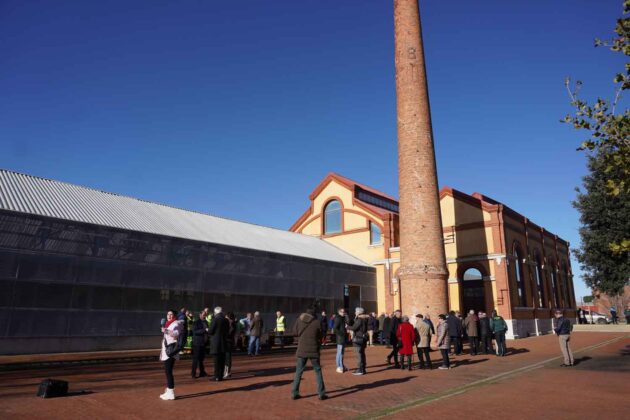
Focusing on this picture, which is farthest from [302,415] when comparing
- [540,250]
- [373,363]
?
[540,250]

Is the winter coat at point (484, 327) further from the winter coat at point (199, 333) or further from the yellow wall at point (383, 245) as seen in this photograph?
the winter coat at point (199, 333)

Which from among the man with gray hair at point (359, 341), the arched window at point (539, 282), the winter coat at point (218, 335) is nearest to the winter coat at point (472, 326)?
the man with gray hair at point (359, 341)

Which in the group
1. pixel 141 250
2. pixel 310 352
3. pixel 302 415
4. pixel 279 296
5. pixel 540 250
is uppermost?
pixel 540 250

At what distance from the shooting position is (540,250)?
3444 centimetres

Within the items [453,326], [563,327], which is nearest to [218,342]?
[453,326]

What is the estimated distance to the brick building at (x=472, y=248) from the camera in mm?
27953

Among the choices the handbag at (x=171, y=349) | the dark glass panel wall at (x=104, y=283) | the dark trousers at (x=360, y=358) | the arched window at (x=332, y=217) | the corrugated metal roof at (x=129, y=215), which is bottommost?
the dark trousers at (x=360, y=358)

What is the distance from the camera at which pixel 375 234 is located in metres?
33.8

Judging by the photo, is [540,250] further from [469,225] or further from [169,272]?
[169,272]

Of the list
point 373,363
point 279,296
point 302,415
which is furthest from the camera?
point 279,296

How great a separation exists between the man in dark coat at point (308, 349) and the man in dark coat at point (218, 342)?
8.70ft

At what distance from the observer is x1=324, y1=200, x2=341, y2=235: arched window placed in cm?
3647

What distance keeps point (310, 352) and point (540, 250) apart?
31027 mm

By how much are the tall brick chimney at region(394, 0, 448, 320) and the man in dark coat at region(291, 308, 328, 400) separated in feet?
38.5
